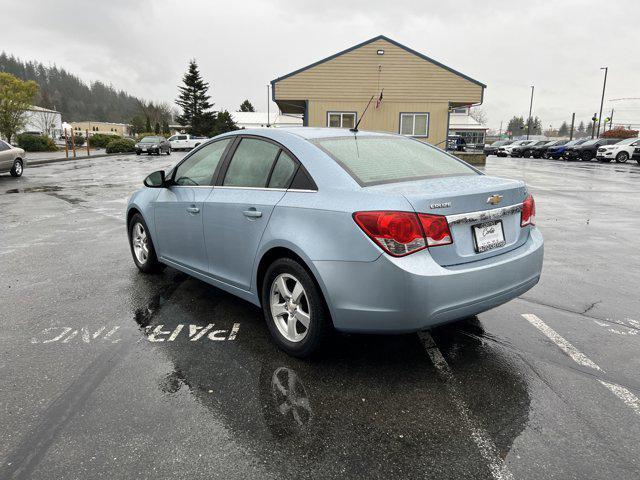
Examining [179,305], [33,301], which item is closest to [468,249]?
[179,305]

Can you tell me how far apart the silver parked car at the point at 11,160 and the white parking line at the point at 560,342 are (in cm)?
1928

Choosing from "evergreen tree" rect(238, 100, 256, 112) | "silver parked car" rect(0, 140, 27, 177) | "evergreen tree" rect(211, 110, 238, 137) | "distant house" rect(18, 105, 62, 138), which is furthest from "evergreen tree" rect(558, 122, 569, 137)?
"silver parked car" rect(0, 140, 27, 177)

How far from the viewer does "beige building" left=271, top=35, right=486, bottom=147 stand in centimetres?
2433

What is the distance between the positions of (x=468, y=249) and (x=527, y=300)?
2028 mm

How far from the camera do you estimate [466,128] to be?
59.3m

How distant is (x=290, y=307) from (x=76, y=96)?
159m

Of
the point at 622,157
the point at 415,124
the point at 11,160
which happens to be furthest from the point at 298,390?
the point at 622,157

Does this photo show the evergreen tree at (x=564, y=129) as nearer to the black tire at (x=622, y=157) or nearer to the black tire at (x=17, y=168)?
the black tire at (x=622, y=157)

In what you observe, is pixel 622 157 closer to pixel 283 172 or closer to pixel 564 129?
pixel 283 172

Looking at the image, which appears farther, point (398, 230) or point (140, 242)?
point (140, 242)

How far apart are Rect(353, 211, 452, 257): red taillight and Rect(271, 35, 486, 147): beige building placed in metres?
22.0

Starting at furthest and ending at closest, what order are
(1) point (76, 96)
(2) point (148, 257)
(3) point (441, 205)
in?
1. (1) point (76, 96)
2. (2) point (148, 257)
3. (3) point (441, 205)

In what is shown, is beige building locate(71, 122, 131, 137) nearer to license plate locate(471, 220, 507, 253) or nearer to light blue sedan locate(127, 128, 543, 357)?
light blue sedan locate(127, 128, 543, 357)

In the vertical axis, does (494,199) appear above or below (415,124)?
below
